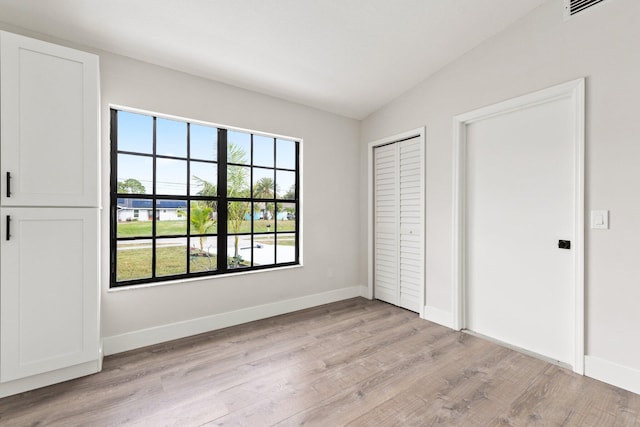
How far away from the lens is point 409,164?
3.62 metres

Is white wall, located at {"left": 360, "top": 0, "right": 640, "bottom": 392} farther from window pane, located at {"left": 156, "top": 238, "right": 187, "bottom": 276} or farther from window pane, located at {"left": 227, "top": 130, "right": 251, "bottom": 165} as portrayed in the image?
A: window pane, located at {"left": 156, "top": 238, "right": 187, "bottom": 276}

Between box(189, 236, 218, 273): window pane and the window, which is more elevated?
the window

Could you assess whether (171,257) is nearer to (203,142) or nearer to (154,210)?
(154,210)

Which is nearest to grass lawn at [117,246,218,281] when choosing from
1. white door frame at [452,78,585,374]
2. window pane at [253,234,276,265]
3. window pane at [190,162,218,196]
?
window pane at [253,234,276,265]

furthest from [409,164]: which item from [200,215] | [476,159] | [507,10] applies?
[200,215]

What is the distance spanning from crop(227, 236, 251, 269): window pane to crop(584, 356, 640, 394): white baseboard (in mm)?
3104

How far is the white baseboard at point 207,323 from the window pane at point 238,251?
0.50m

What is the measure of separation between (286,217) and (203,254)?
3.51 feet

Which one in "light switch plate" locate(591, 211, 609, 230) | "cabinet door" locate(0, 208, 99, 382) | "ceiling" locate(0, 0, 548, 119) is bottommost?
"cabinet door" locate(0, 208, 99, 382)

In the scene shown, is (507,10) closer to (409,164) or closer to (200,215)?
(409,164)

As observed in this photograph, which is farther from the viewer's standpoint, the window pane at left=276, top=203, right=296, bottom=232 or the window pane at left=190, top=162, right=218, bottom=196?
the window pane at left=276, top=203, right=296, bottom=232

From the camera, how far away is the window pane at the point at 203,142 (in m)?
2.99

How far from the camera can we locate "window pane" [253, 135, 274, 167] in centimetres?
343

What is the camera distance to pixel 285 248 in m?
3.68
